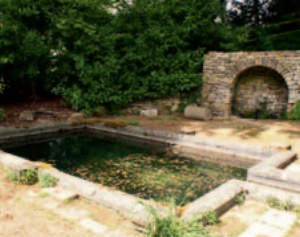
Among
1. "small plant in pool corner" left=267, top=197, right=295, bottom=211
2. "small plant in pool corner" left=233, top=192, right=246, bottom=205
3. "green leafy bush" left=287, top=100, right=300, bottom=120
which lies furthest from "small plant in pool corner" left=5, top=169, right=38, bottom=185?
"green leafy bush" left=287, top=100, right=300, bottom=120

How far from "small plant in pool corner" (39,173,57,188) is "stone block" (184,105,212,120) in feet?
22.5

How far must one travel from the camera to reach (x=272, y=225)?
11.8 ft

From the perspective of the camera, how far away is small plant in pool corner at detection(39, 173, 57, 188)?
4555 millimetres

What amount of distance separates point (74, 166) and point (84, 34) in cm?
641

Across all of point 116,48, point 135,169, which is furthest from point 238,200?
point 116,48

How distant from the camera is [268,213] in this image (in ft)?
12.9

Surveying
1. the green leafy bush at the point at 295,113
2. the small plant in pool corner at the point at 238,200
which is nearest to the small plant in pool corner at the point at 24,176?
the small plant in pool corner at the point at 238,200

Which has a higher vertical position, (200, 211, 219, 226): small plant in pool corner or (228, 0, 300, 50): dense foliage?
(228, 0, 300, 50): dense foliage

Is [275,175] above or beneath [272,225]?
above

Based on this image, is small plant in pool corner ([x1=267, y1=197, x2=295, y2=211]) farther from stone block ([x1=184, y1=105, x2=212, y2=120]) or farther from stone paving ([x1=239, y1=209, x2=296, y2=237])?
stone block ([x1=184, y1=105, x2=212, y2=120])

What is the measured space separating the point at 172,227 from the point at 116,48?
32.1 ft

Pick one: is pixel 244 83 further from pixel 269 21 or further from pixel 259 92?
pixel 269 21

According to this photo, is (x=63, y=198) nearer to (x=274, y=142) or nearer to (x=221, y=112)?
(x=274, y=142)

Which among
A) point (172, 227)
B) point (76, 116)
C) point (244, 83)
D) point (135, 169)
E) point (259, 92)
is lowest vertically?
point (135, 169)
